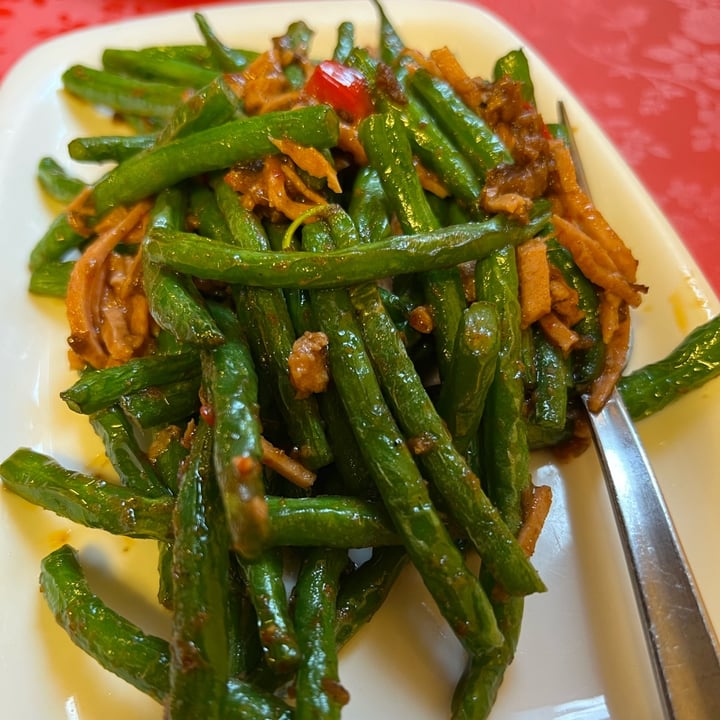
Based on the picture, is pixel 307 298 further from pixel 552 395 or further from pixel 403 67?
pixel 403 67

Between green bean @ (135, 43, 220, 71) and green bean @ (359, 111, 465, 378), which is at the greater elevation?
green bean @ (135, 43, 220, 71)

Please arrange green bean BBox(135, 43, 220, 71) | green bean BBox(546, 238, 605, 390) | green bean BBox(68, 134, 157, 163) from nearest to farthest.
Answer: green bean BBox(546, 238, 605, 390) → green bean BBox(68, 134, 157, 163) → green bean BBox(135, 43, 220, 71)

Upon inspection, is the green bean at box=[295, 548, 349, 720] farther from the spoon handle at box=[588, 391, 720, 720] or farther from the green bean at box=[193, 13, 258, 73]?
the green bean at box=[193, 13, 258, 73]

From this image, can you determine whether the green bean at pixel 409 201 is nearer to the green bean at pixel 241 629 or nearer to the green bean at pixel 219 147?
the green bean at pixel 219 147

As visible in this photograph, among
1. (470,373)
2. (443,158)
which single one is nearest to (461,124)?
(443,158)

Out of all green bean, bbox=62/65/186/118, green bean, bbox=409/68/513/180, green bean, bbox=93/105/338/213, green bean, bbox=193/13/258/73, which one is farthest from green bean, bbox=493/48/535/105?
green bean, bbox=62/65/186/118

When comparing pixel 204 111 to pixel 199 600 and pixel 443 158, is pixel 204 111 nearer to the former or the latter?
pixel 443 158

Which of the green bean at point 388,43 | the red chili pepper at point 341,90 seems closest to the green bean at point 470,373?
the red chili pepper at point 341,90
